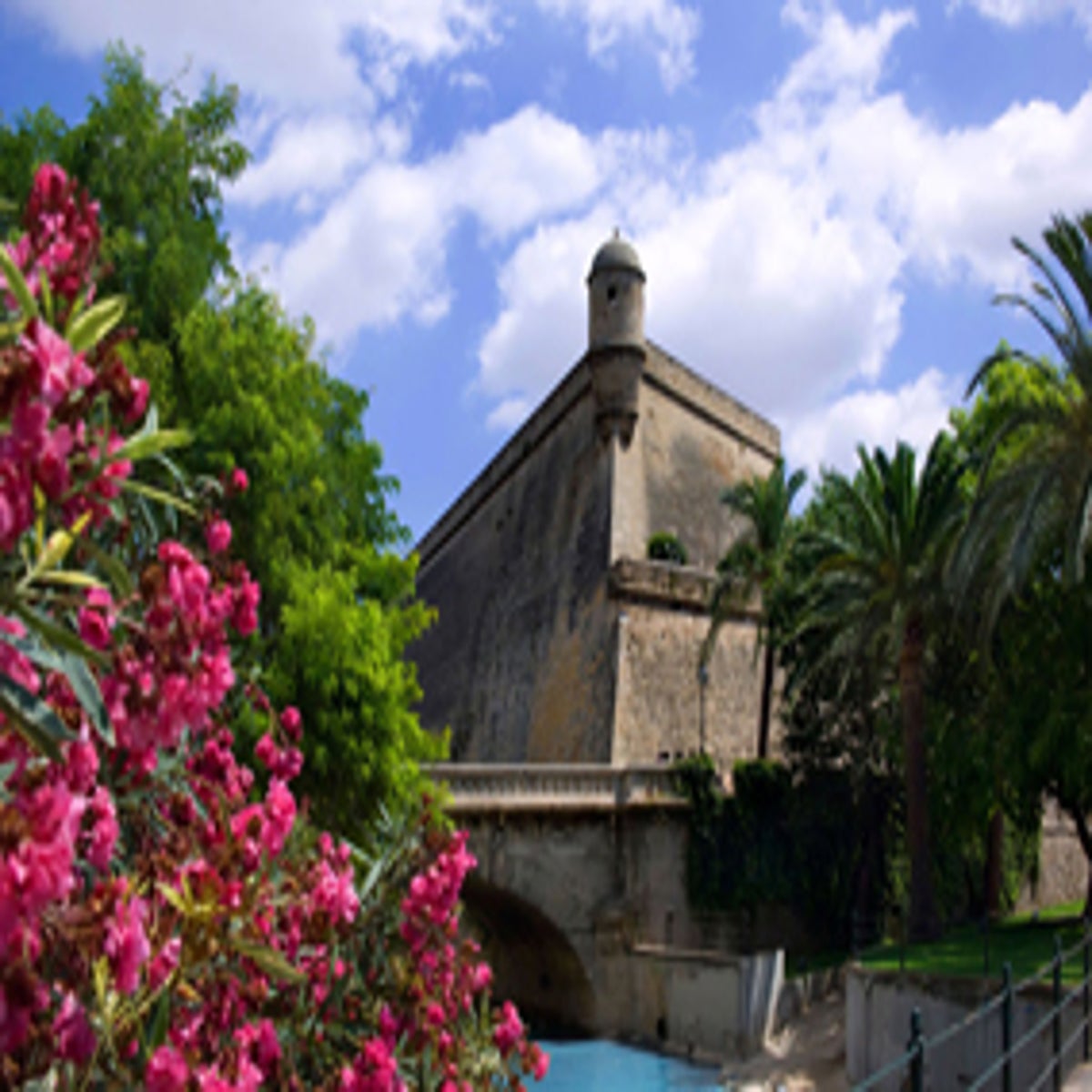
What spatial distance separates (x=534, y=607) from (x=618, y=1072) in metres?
15.3

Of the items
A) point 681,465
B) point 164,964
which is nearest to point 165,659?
point 164,964

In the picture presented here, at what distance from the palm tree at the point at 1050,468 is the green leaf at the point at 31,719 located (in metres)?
13.7

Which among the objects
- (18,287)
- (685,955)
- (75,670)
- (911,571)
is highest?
(911,571)

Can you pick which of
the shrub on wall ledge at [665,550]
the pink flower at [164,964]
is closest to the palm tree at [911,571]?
the shrub on wall ledge at [665,550]

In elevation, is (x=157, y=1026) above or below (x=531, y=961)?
above

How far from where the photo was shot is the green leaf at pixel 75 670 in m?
2.46

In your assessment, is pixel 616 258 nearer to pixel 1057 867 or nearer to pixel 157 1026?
pixel 1057 867

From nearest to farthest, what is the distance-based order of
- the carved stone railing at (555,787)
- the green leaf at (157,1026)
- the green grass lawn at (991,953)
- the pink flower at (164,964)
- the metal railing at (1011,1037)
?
the green leaf at (157,1026) → the pink flower at (164,964) → the metal railing at (1011,1037) → the green grass lawn at (991,953) → the carved stone railing at (555,787)

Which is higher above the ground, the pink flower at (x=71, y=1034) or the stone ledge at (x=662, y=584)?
the stone ledge at (x=662, y=584)

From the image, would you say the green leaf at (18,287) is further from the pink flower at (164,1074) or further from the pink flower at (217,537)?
the pink flower at (164,1074)

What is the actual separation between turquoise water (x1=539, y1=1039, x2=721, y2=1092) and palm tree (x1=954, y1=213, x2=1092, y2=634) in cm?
899

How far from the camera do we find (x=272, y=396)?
47.4 ft

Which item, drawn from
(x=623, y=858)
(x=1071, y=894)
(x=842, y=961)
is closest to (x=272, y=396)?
(x=623, y=858)

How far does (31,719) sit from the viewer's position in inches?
91.2
